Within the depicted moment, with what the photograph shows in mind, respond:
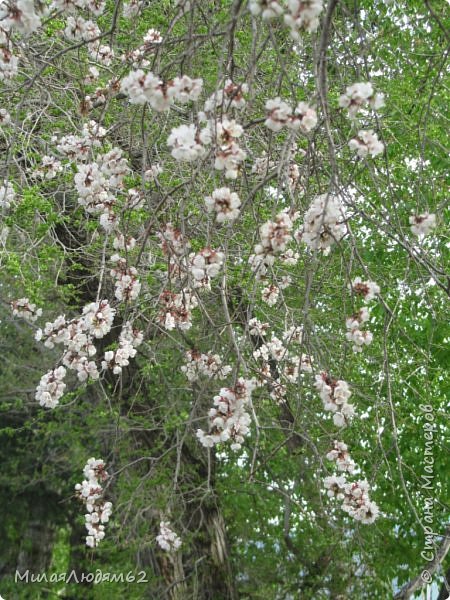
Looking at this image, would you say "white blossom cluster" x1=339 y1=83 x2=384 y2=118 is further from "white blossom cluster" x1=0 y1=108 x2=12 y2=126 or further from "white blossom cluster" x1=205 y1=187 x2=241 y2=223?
"white blossom cluster" x1=0 y1=108 x2=12 y2=126

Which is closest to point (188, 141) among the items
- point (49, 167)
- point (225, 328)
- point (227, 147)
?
point (227, 147)

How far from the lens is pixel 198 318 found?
452 centimetres

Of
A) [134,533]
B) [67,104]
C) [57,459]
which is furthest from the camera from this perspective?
[57,459]

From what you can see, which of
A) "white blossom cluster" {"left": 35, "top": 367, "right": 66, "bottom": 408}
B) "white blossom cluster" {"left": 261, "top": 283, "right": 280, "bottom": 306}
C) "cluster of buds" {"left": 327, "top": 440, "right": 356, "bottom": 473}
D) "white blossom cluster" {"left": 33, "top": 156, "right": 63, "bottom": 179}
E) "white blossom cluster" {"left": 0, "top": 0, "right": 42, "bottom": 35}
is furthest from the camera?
"white blossom cluster" {"left": 33, "top": 156, "right": 63, "bottom": 179}

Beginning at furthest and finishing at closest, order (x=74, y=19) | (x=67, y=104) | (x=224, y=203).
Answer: (x=67, y=104), (x=74, y=19), (x=224, y=203)

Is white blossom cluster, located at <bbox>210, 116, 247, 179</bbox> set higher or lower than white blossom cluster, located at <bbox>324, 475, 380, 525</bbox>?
higher

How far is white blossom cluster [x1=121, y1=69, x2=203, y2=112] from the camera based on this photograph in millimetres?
1557

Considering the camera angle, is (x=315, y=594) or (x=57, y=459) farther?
(x=57, y=459)

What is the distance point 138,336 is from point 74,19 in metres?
0.97

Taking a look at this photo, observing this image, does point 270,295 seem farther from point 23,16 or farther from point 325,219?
point 23,16

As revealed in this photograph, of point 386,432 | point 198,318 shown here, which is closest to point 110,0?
point 198,318

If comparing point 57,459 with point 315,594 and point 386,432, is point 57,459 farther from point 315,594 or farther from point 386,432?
point 386,432

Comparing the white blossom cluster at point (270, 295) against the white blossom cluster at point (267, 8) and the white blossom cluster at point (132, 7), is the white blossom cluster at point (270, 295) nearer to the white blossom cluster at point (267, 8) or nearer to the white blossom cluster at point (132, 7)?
the white blossom cluster at point (132, 7)

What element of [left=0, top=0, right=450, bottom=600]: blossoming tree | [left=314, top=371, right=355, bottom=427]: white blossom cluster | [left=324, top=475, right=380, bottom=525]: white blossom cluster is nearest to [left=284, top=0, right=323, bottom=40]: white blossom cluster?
[left=0, top=0, right=450, bottom=600]: blossoming tree
